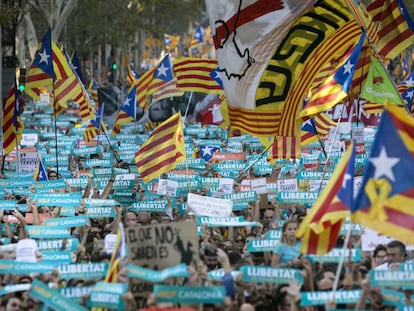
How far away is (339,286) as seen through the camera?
13.1 m

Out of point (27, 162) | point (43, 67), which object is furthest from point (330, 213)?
point (27, 162)

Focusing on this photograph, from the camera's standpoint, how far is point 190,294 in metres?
11.4

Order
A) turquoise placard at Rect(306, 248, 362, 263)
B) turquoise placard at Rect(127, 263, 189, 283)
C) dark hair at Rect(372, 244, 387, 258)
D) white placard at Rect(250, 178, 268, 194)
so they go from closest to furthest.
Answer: turquoise placard at Rect(127, 263, 189, 283)
turquoise placard at Rect(306, 248, 362, 263)
dark hair at Rect(372, 244, 387, 258)
white placard at Rect(250, 178, 268, 194)

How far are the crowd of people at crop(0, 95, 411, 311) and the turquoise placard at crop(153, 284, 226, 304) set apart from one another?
62 mm

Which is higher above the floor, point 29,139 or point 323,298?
point 29,139

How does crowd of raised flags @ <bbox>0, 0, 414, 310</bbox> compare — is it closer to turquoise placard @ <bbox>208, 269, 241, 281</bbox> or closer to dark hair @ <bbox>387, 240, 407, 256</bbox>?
turquoise placard @ <bbox>208, 269, 241, 281</bbox>

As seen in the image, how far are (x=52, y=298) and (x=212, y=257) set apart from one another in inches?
115

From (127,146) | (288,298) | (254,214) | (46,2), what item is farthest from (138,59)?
(288,298)

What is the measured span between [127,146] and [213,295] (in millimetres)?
17249

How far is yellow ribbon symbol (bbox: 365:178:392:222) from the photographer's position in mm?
11445

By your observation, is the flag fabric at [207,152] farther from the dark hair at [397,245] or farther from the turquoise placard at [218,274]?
the turquoise placard at [218,274]

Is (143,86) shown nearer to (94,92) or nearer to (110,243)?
(94,92)

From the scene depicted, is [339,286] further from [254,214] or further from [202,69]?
[202,69]

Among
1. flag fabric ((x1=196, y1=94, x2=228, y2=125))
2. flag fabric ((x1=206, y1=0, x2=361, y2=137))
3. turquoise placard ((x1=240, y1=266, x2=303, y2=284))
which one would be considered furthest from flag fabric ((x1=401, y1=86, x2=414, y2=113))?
turquoise placard ((x1=240, y1=266, x2=303, y2=284))
